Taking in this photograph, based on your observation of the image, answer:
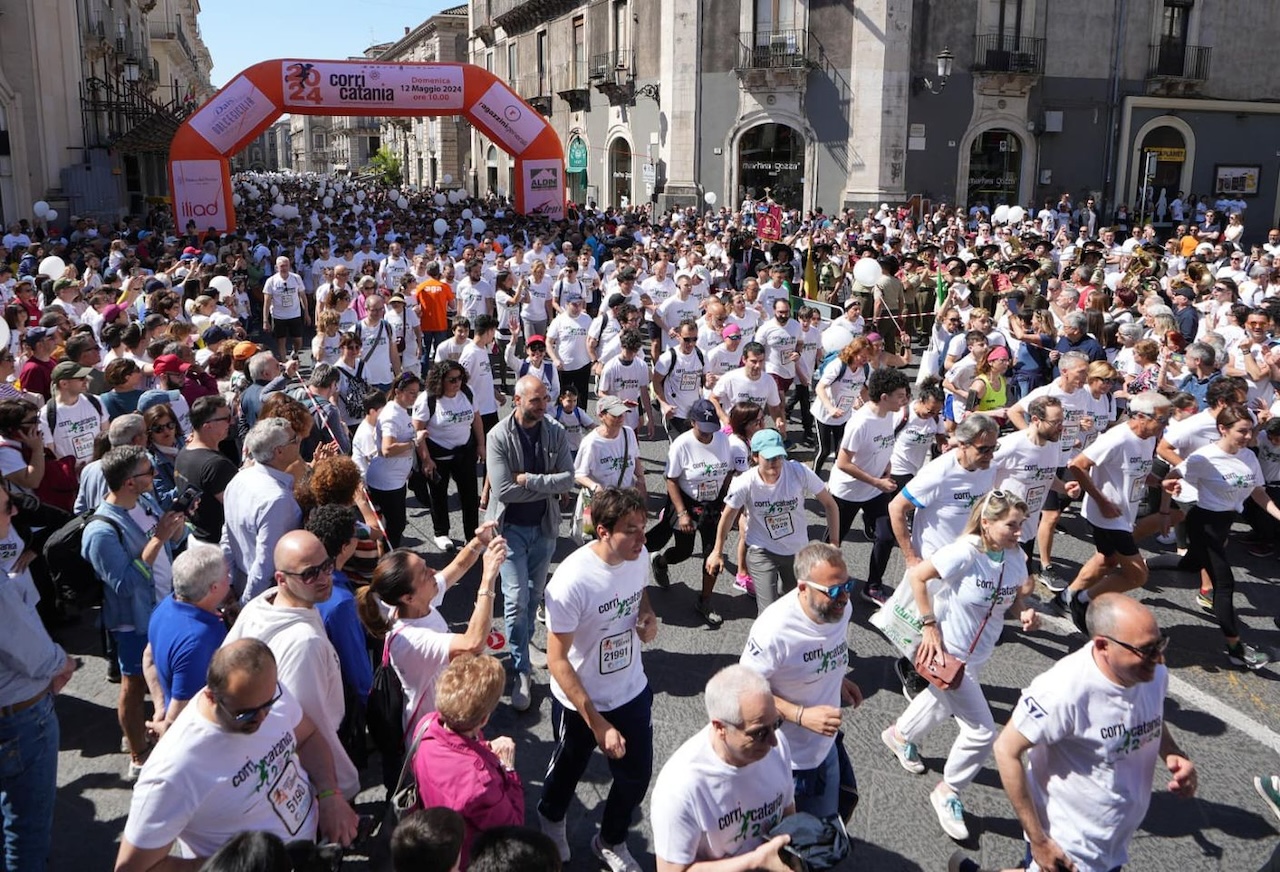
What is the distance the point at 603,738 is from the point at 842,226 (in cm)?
2232

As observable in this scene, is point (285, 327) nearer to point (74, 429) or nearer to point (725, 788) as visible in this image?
point (74, 429)

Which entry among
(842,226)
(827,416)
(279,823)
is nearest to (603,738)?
(279,823)

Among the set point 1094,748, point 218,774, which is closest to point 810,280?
point 1094,748

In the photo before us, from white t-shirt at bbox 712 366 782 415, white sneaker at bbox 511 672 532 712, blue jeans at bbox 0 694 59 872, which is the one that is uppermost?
white t-shirt at bbox 712 366 782 415

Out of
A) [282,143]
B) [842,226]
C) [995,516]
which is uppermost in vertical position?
[282,143]

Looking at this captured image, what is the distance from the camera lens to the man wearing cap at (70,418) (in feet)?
21.5

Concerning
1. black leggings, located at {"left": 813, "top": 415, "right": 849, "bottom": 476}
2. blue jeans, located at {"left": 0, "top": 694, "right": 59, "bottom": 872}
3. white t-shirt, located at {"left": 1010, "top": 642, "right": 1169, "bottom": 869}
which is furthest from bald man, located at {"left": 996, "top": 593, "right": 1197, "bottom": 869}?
black leggings, located at {"left": 813, "top": 415, "right": 849, "bottom": 476}

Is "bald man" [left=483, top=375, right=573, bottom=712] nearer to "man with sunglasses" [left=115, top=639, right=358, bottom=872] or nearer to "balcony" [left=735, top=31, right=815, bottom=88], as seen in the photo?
"man with sunglasses" [left=115, top=639, right=358, bottom=872]

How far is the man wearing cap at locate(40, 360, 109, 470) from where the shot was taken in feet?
21.5

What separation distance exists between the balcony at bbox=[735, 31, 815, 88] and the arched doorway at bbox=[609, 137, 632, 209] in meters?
6.96

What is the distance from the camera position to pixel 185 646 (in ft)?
12.3

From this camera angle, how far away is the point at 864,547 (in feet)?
26.0

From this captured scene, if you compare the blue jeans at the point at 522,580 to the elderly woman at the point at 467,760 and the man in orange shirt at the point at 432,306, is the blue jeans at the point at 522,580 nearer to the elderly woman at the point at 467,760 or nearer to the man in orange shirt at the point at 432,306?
the elderly woman at the point at 467,760

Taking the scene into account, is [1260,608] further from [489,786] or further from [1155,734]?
[489,786]
